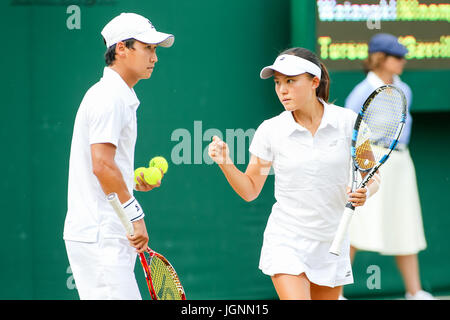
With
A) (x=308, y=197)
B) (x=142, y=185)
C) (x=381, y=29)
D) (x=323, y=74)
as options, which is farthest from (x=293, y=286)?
(x=381, y=29)

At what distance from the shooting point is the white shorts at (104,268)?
11.5ft

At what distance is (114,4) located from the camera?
5.33m

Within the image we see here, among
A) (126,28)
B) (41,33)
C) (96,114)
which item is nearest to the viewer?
(96,114)

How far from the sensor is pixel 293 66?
3764mm

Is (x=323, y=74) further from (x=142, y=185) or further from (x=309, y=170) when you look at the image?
(x=142, y=185)

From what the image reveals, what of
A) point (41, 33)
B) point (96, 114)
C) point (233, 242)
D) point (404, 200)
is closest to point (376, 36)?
point (404, 200)

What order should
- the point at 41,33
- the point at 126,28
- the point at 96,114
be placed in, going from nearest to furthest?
the point at 96,114 → the point at 126,28 → the point at 41,33

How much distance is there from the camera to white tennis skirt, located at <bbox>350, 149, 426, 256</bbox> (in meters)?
5.48

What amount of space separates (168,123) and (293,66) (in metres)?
1.86

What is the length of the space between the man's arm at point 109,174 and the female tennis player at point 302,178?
438 mm
